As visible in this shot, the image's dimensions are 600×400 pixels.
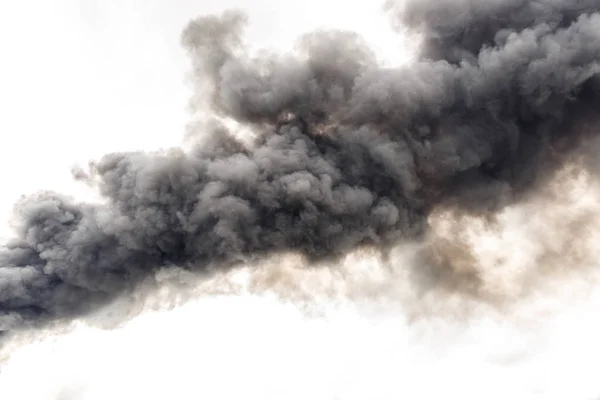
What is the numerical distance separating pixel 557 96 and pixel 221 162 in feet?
74.3

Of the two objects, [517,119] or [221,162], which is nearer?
[221,162]

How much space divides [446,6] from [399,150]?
10654 mm

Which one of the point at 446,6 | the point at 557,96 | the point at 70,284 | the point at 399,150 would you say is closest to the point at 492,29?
the point at 446,6

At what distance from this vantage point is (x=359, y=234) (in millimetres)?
35906

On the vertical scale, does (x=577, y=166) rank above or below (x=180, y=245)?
above

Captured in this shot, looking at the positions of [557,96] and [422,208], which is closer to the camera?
[557,96]

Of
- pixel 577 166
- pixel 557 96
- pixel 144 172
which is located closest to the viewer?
pixel 144 172

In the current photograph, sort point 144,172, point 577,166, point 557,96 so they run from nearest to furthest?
point 144,172
point 557,96
point 577,166

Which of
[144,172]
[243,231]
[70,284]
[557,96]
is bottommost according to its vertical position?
[70,284]

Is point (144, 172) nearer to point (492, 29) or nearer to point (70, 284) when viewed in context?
point (70, 284)

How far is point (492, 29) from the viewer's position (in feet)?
124

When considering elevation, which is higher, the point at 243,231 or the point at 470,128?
the point at 470,128

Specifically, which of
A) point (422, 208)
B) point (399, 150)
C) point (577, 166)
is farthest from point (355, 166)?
point (577, 166)

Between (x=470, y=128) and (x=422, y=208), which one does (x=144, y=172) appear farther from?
(x=470, y=128)
